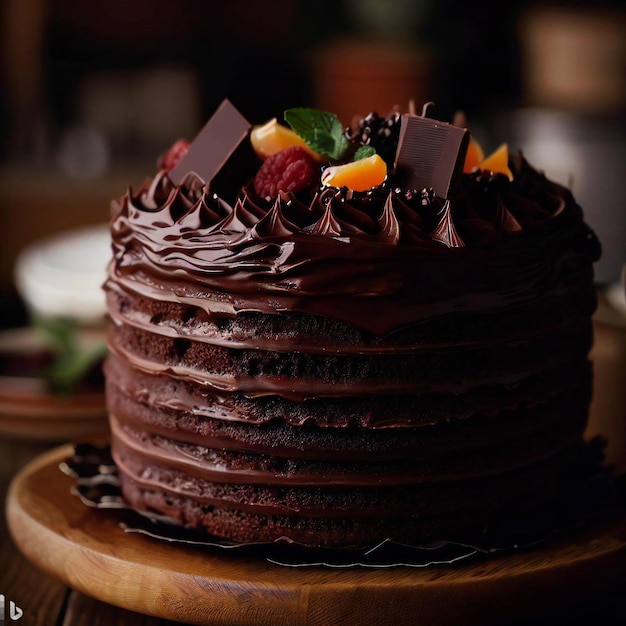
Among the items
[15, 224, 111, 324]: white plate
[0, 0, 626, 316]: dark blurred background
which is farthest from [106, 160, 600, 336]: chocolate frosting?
[0, 0, 626, 316]: dark blurred background

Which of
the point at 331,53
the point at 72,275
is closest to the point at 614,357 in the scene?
the point at 72,275

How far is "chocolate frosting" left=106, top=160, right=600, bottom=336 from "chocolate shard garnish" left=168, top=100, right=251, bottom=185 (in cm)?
6

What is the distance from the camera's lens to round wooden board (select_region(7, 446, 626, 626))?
4.10ft

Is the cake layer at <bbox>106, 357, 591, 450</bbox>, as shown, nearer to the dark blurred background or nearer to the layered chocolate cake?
the layered chocolate cake

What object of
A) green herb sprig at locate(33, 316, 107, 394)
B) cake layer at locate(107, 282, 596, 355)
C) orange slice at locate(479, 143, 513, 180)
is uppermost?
orange slice at locate(479, 143, 513, 180)

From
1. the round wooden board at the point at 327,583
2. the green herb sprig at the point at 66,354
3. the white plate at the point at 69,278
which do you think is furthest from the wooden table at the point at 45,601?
the white plate at the point at 69,278

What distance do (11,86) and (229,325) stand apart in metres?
3.68

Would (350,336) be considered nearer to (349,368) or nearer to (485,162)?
(349,368)

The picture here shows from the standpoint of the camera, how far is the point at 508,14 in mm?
5246

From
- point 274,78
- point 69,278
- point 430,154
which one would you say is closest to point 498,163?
point 430,154

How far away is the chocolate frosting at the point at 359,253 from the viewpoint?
126 cm

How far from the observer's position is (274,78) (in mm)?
5164

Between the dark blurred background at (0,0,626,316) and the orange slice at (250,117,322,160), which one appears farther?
the dark blurred background at (0,0,626,316)

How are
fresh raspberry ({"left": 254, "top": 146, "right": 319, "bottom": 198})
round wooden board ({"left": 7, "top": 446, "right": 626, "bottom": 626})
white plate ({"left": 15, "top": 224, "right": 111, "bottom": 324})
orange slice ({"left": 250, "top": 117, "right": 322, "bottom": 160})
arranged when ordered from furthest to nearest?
white plate ({"left": 15, "top": 224, "right": 111, "bottom": 324}), orange slice ({"left": 250, "top": 117, "right": 322, "bottom": 160}), fresh raspberry ({"left": 254, "top": 146, "right": 319, "bottom": 198}), round wooden board ({"left": 7, "top": 446, "right": 626, "bottom": 626})
